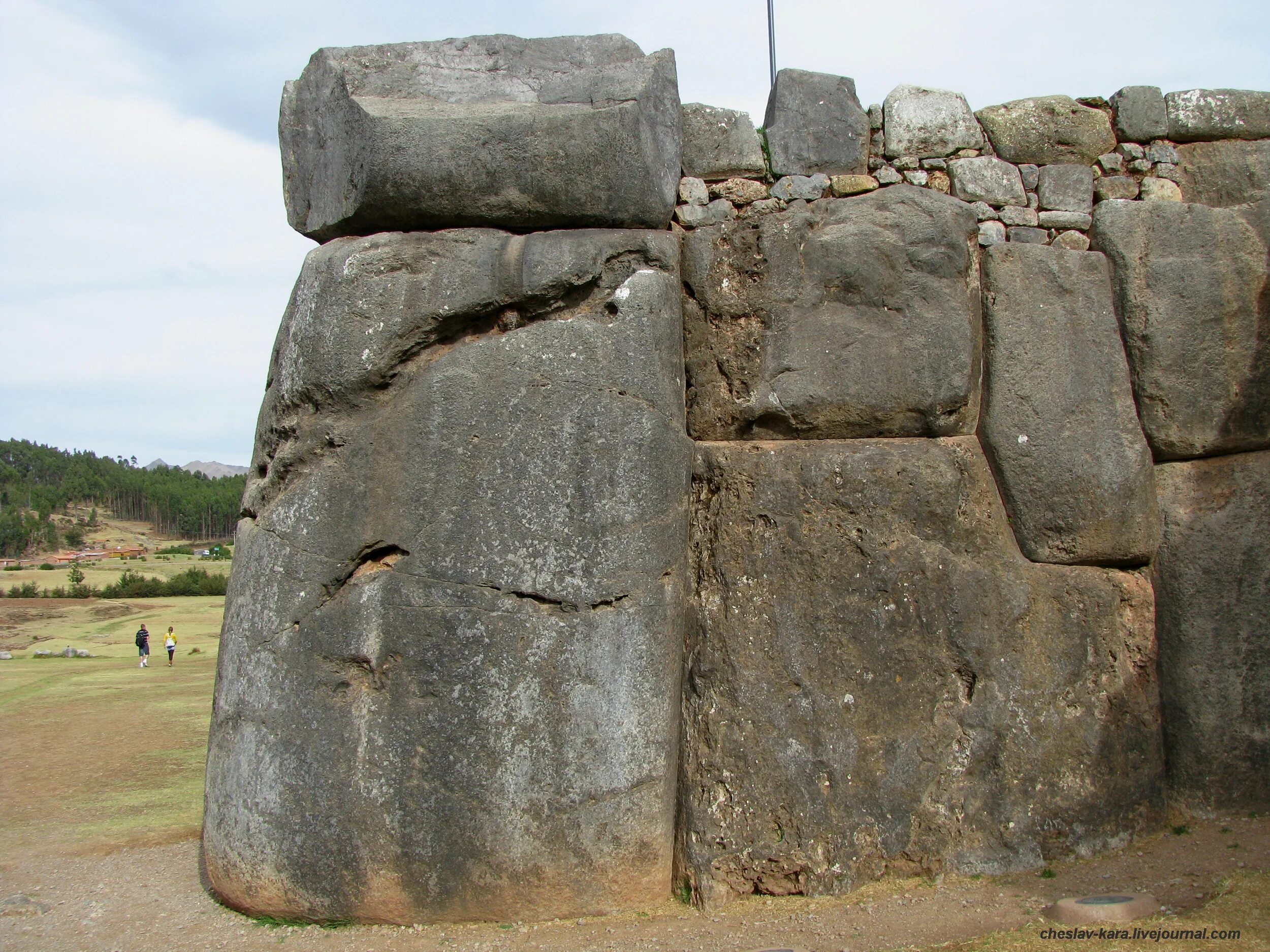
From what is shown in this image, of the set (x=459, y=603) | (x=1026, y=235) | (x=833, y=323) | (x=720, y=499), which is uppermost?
(x=1026, y=235)

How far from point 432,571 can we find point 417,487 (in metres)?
0.36

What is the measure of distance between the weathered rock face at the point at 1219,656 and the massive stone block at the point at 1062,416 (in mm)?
242

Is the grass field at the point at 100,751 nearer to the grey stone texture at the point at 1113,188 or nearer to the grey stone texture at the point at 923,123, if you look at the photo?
the grey stone texture at the point at 923,123

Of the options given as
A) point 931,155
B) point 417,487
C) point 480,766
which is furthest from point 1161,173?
point 480,766

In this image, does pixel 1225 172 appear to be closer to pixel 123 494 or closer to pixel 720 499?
pixel 720 499

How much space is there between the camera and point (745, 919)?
12.7ft


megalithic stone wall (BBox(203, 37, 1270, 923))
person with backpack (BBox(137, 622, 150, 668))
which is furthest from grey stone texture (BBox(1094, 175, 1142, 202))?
person with backpack (BBox(137, 622, 150, 668))

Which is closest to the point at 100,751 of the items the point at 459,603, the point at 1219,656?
the point at 459,603

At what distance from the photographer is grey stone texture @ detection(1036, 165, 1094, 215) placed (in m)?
4.83

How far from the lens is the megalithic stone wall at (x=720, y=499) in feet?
12.9

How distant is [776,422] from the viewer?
14.5 ft

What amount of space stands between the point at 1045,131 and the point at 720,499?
2530mm

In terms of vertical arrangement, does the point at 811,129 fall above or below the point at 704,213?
above

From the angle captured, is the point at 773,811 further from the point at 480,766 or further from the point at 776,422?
the point at 776,422
